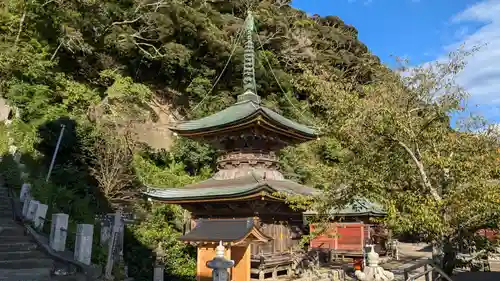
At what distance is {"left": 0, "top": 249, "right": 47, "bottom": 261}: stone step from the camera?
6.73 meters

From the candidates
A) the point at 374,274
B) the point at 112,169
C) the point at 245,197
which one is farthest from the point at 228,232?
the point at 112,169

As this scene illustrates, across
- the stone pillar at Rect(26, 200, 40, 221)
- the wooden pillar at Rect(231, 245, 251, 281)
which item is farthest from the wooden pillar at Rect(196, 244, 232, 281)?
the stone pillar at Rect(26, 200, 40, 221)

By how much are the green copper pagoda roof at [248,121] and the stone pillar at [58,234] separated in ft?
21.7

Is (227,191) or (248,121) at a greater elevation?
(248,121)

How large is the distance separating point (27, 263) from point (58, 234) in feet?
2.54

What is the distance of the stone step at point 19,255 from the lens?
6.73m

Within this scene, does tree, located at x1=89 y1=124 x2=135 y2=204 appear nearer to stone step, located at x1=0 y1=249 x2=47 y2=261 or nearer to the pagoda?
the pagoda

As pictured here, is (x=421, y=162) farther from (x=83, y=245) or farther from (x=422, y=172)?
(x=83, y=245)

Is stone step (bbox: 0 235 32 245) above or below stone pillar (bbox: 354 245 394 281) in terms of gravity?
above

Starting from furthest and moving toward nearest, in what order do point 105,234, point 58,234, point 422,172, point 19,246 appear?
point 105,234 → point 58,234 → point 19,246 → point 422,172

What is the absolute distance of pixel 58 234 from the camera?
24.0 ft

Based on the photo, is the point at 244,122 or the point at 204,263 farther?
the point at 244,122

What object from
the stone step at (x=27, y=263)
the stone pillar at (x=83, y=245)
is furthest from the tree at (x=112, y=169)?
the stone step at (x=27, y=263)

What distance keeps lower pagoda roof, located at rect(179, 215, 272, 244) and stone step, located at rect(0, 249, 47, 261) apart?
14.6ft
